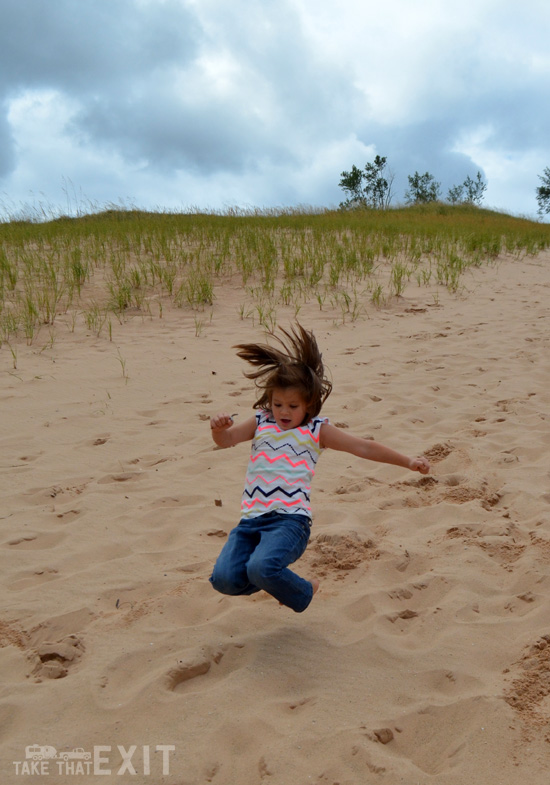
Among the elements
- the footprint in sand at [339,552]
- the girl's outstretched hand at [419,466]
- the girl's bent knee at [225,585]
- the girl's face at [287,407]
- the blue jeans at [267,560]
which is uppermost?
the girl's face at [287,407]

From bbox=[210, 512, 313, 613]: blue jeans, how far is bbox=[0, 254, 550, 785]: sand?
0.19 meters

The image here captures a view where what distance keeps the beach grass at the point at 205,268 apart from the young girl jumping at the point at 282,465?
13.5 ft

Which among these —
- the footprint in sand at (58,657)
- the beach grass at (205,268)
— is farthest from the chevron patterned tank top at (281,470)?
the beach grass at (205,268)

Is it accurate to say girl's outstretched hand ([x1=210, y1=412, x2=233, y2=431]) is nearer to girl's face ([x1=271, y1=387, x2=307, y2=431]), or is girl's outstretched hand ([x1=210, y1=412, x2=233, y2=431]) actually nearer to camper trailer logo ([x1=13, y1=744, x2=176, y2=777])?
Result: girl's face ([x1=271, y1=387, x2=307, y2=431])

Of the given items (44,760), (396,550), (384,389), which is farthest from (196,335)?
(44,760)

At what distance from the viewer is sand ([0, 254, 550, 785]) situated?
5.90 ft

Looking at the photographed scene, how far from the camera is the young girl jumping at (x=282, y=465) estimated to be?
7.50 ft

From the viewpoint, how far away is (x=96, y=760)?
1757 mm

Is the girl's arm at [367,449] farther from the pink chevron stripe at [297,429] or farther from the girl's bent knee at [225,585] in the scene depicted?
the girl's bent knee at [225,585]

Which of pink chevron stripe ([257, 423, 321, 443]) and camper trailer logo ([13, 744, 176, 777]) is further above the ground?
pink chevron stripe ([257, 423, 321, 443])

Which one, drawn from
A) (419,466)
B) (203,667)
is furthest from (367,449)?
(203,667)

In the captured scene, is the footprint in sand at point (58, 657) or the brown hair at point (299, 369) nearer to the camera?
the footprint in sand at point (58, 657)

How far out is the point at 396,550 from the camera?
9.40 ft

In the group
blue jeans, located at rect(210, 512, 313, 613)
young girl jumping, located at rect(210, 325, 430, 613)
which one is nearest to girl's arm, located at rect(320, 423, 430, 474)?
young girl jumping, located at rect(210, 325, 430, 613)
